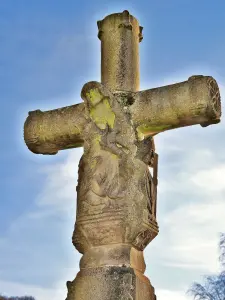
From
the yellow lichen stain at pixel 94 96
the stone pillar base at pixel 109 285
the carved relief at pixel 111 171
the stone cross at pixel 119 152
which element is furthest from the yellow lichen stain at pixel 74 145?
the stone pillar base at pixel 109 285

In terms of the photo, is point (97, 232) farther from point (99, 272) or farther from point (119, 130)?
point (119, 130)

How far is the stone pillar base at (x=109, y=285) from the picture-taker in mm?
4688

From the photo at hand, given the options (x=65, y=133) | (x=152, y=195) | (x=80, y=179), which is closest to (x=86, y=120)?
(x=65, y=133)

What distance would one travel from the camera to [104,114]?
5.35m

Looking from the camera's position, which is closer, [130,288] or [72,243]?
[130,288]

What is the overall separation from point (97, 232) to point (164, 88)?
1.49m

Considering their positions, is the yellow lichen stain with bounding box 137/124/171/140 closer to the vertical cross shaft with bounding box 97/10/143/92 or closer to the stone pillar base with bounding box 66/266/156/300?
the vertical cross shaft with bounding box 97/10/143/92

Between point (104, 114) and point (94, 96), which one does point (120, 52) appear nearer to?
point (94, 96)

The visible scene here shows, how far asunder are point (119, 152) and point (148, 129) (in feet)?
1.43

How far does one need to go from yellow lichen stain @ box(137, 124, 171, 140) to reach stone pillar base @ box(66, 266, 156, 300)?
1300 mm

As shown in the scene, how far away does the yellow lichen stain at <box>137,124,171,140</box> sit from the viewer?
5336 millimetres

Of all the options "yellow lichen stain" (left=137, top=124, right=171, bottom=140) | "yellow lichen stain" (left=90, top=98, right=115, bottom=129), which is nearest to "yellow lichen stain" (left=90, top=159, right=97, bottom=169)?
"yellow lichen stain" (left=90, top=98, right=115, bottom=129)

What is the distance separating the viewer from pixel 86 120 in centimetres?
555

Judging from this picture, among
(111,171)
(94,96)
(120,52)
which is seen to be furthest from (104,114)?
(120,52)
